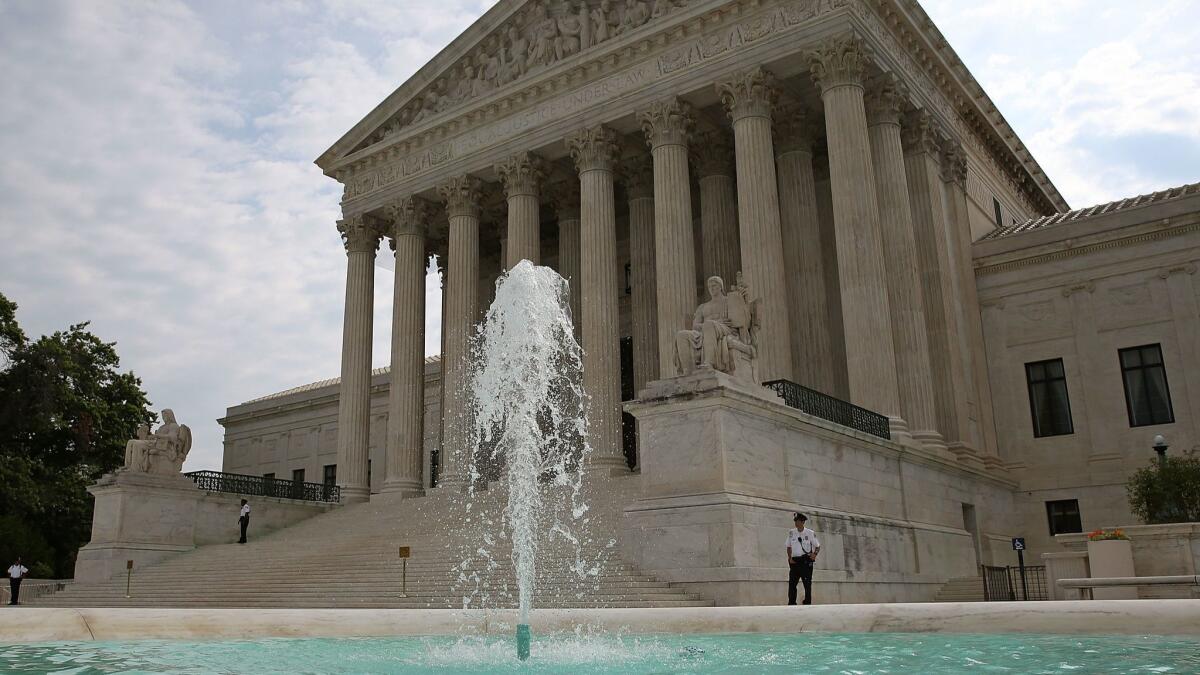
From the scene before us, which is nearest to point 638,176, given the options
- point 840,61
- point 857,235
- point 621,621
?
point 840,61

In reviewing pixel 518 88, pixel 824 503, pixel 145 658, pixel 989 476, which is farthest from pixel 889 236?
pixel 145 658

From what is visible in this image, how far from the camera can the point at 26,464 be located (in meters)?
39.2

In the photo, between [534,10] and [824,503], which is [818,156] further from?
[824,503]

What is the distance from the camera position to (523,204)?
3331cm

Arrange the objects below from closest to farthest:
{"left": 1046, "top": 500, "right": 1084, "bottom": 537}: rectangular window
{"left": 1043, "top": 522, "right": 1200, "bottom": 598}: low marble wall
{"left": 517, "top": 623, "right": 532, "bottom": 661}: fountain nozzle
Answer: {"left": 517, "top": 623, "right": 532, "bottom": 661}: fountain nozzle → {"left": 1043, "top": 522, "right": 1200, "bottom": 598}: low marble wall → {"left": 1046, "top": 500, "right": 1084, "bottom": 537}: rectangular window

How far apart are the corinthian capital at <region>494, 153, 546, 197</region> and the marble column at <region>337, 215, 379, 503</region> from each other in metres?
7.87

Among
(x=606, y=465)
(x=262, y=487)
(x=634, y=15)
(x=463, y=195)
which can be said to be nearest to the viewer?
(x=606, y=465)

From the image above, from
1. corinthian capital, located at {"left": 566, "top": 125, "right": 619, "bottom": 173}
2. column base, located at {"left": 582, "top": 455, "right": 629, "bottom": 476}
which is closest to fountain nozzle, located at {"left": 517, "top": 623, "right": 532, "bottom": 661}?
column base, located at {"left": 582, "top": 455, "right": 629, "bottom": 476}

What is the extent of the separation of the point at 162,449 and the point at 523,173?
14631 mm

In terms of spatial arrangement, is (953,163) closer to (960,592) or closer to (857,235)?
(857,235)

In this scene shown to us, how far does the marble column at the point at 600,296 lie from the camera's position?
28.5 meters

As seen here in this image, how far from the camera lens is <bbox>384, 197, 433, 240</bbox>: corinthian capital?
121 feet

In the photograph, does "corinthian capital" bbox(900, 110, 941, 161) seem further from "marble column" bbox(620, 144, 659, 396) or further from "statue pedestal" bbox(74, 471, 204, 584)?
"statue pedestal" bbox(74, 471, 204, 584)

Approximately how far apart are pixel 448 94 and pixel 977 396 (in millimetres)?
21687
